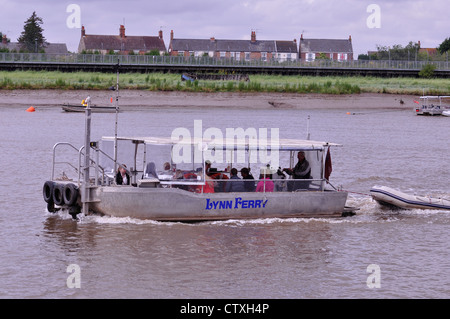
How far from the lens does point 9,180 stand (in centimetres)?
2878

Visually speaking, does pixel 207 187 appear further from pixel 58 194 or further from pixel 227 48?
pixel 227 48

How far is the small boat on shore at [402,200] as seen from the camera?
2359cm

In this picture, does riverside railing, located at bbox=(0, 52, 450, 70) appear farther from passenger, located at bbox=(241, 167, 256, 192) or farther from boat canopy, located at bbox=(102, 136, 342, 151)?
passenger, located at bbox=(241, 167, 256, 192)

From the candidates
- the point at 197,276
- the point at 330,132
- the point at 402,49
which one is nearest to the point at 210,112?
the point at 330,132

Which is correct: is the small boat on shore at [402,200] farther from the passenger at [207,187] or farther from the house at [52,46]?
the house at [52,46]

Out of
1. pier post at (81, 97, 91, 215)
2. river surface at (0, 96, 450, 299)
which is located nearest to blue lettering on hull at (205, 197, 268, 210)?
river surface at (0, 96, 450, 299)

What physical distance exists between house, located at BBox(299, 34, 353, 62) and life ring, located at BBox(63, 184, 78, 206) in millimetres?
138342

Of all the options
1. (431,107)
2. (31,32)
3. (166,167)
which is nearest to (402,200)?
(166,167)

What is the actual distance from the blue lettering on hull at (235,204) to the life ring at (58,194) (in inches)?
158

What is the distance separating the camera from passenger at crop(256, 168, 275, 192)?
2078 centimetres

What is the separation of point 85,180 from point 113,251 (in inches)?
101

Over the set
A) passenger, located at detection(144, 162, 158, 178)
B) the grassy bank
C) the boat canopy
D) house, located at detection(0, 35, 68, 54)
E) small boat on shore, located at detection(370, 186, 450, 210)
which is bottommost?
small boat on shore, located at detection(370, 186, 450, 210)

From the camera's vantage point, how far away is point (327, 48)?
15562 cm

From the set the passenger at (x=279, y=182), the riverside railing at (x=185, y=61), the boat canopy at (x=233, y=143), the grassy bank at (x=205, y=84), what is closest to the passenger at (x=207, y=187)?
the boat canopy at (x=233, y=143)
